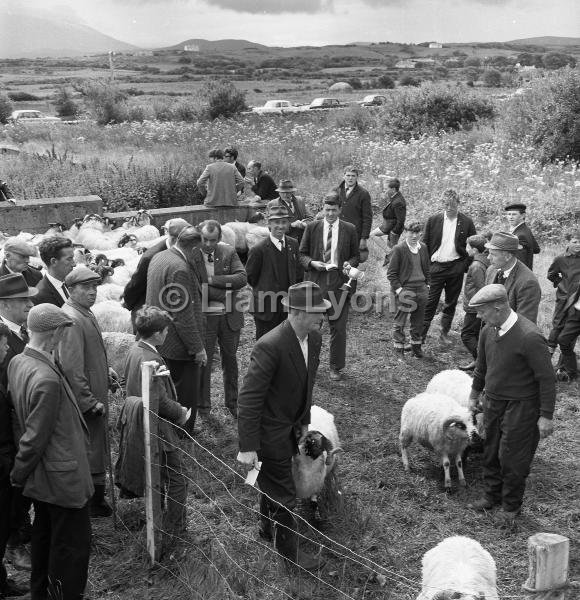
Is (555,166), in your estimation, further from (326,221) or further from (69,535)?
(69,535)

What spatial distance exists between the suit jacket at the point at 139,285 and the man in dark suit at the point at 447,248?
4090 millimetres

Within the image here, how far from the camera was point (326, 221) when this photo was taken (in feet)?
28.5

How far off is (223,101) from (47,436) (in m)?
31.5

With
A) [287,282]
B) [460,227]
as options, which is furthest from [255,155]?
[287,282]

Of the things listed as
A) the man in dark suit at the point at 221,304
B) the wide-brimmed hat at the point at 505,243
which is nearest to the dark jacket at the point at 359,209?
the man in dark suit at the point at 221,304

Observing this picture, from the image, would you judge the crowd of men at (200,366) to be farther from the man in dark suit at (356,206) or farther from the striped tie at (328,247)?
the man in dark suit at (356,206)

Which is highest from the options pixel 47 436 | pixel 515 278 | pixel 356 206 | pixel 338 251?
pixel 356 206

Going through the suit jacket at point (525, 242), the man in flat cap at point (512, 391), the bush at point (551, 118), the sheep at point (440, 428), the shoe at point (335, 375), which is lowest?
the shoe at point (335, 375)

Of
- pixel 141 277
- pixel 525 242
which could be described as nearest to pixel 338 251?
pixel 525 242

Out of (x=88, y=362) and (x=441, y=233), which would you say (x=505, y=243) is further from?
(x=88, y=362)

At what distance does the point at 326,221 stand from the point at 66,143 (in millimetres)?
19563

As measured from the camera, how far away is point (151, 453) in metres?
4.86

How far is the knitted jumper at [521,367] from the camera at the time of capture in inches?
217

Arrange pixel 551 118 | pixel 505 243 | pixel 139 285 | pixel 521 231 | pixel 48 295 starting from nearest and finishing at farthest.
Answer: pixel 48 295, pixel 505 243, pixel 139 285, pixel 521 231, pixel 551 118
